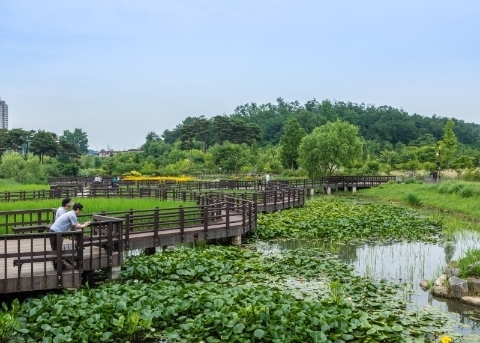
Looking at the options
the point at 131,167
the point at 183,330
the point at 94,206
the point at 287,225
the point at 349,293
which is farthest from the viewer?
the point at 131,167

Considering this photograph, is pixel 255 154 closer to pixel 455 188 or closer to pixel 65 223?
pixel 455 188

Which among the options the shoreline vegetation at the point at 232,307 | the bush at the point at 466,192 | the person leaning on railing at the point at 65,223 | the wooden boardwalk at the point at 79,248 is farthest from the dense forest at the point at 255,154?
the person leaning on railing at the point at 65,223

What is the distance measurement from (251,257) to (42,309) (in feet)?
24.7

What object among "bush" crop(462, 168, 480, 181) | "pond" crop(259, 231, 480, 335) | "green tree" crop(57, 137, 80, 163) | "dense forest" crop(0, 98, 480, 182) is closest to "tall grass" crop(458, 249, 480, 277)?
"pond" crop(259, 231, 480, 335)

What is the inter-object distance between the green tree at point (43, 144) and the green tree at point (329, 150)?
40.0 meters

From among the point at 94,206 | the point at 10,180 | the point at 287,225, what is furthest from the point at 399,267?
the point at 10,180

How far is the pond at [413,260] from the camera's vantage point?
11227 millimetres

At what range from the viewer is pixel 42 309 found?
940 cm

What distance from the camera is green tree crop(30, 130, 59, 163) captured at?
7206 centimetres

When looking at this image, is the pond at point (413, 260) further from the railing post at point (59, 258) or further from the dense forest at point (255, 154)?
the dense forest at point (255, 154)

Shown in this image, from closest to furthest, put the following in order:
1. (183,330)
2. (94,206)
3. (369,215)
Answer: (183,330)
(94,206)
(369,215)

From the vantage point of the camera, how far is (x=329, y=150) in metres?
51.3

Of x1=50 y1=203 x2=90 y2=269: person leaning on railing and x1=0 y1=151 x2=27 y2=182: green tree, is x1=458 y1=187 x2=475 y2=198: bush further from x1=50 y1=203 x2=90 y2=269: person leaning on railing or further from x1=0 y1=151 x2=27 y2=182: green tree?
x1=0 y1=151 x2=27 y2=182: green tree

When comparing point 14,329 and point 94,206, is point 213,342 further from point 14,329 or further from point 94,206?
point 94,206
